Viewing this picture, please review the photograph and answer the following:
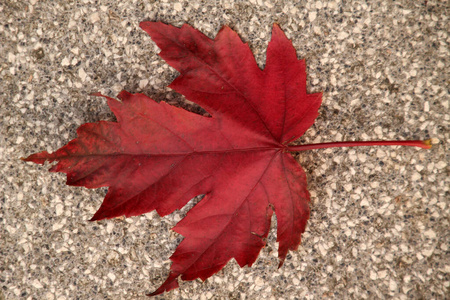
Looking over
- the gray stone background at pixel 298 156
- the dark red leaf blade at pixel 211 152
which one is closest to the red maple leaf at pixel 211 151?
the dark red leaf blade at pixel 211 152

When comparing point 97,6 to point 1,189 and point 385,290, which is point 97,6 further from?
point 385,290

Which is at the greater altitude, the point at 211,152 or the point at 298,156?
the point at 211,152

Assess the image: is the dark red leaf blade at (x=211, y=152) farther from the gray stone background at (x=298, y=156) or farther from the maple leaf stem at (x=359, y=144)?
the gray stone background at (x=298, y=156)

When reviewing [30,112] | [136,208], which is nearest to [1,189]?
[30,112]

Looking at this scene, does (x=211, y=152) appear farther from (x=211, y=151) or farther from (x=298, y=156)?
(x=298, y=156)

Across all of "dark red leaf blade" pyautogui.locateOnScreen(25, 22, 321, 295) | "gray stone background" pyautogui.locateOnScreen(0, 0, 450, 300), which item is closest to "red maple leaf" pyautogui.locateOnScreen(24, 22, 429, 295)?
"dark red leaf blade" pyautogui.locateOnScreen(25, 22, 321, 295)

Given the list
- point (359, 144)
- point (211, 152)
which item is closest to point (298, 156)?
point (359, 144)

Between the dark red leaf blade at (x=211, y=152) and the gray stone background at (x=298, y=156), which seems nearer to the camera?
the dark red leaf blade at (x=211, y=152)

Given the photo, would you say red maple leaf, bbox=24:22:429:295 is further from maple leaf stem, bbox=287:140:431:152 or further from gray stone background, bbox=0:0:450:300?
gray stone background, bbox=0:0:450:300
